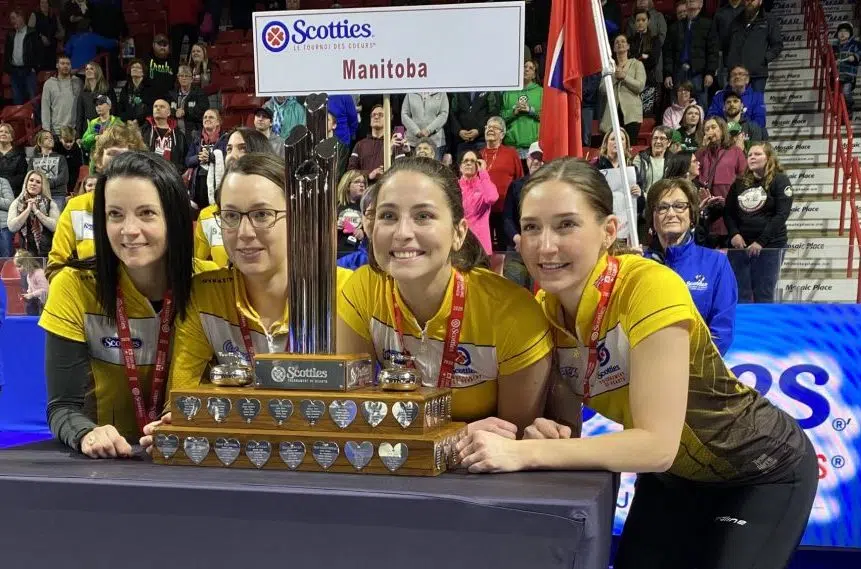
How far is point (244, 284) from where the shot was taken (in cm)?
225

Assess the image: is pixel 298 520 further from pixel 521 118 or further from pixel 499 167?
pixel 521 118

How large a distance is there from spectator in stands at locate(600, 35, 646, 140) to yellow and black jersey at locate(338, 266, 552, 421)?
7.40 m

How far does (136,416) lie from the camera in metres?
2.34

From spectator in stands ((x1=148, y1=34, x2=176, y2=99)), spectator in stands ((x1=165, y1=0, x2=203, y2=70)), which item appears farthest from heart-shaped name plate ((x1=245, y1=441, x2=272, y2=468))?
spectator in stands ((x1=165, y1=0, x2=203, y2=70))

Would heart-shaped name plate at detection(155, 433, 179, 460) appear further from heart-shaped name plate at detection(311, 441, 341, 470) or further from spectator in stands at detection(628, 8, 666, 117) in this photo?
spectator in stands at detection(628, 8, 666, 117)

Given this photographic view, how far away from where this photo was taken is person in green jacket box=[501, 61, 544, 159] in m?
8.91

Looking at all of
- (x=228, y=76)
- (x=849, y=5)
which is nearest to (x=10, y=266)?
(x=228, y=76)

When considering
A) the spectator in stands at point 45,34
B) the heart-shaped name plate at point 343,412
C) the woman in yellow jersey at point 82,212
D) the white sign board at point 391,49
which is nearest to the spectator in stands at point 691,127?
the white sign board at point 391,49

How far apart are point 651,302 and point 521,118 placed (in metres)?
7.27

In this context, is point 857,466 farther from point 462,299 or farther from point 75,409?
point 75,409

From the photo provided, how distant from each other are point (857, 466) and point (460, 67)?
7.87 ft

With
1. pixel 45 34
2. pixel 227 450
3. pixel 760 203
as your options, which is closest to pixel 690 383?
pixel 227 450

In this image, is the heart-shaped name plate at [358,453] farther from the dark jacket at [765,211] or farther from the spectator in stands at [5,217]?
the spectator in stands at [5,217]

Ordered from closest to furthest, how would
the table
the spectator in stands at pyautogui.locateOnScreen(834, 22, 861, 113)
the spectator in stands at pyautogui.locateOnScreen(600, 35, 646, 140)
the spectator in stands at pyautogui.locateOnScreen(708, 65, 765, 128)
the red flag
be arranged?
1. the table
2. the red flag
3. the spectator in stands at pyautogui.locateOnScreen(708, 65, 765, 128)
4. the spectator in stands at pyautogui.locateOnScreen(600, 35, 646, 140)
5. the spectator in stands at pyautogui.locateOnScreen(834, 22, 861, 113)
